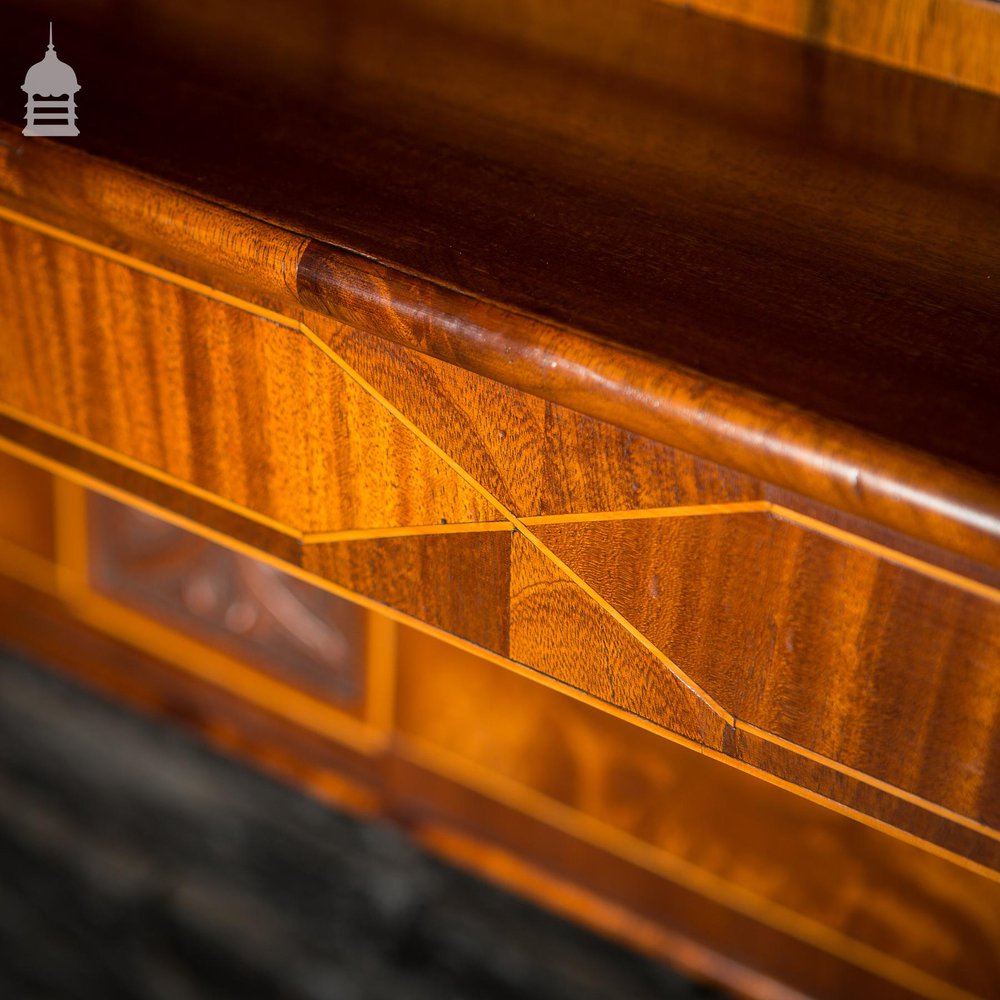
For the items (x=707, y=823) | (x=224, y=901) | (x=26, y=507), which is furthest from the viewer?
(x=26, y=507)

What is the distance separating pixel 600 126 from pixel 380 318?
203 millimetres

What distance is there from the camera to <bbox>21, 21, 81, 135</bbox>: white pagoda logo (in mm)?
582

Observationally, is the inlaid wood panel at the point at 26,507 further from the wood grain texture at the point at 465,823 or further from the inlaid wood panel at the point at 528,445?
the inlaid wood panel at the point at 528,445

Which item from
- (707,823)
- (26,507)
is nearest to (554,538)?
(707,823)

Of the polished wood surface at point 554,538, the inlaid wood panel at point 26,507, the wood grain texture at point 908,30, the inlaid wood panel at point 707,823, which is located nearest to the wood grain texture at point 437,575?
the polished wood surface at point 554,538

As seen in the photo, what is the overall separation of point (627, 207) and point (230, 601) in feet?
2.56

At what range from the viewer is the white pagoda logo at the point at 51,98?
58 centimetres

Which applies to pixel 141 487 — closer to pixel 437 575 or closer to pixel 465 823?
pixel 437 575

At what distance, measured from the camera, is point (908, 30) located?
2.38ft

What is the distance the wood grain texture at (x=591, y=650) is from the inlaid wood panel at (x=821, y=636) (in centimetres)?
1

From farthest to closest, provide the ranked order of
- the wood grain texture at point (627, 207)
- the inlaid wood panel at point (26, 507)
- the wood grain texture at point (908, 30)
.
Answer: the inlaid wood panel at point (26, 507), the wood grain texture at point (908, 30), the wood grain texture at point (627, 207)

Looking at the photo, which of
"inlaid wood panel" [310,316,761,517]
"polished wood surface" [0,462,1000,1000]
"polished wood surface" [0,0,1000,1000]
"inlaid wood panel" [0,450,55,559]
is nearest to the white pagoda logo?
"polished wood surface" [0,0,1000,1000]

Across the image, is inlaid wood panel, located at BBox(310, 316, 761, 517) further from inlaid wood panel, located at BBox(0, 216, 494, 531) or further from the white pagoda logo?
the white pagoda logo

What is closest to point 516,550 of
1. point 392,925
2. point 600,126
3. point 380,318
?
point 380,318
